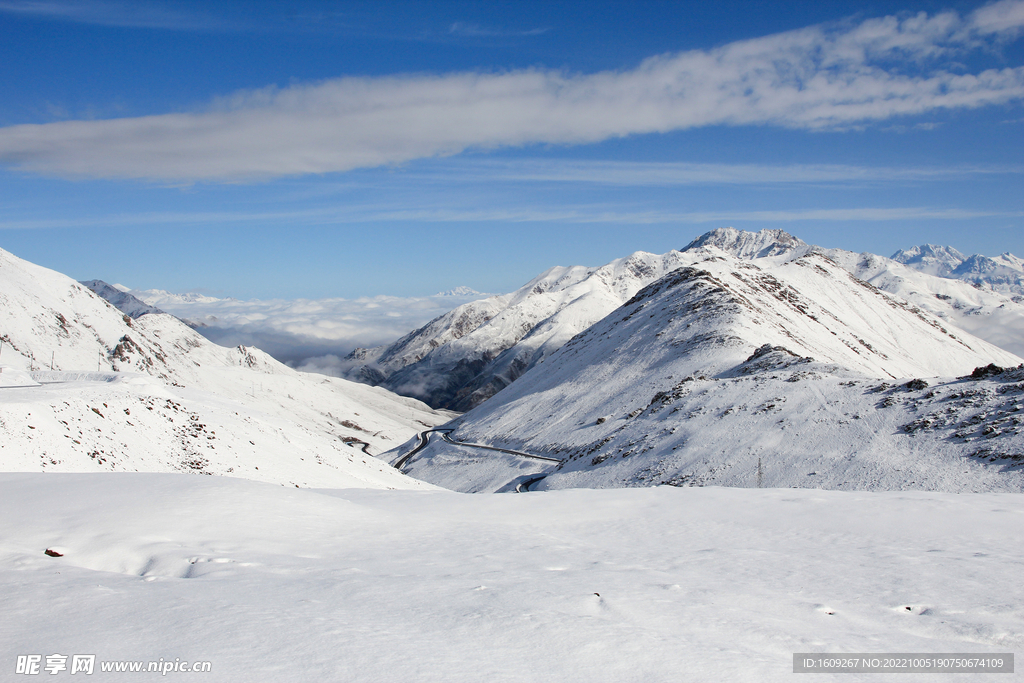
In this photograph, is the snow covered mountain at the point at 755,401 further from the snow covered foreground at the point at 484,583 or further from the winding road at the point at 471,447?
the snow covered foreground at the point at 484,583

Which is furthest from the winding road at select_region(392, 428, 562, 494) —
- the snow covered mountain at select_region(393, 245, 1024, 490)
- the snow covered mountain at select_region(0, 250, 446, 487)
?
the snow covered mountain at select_region(0, 250, 446, 487)

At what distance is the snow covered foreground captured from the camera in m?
7.04

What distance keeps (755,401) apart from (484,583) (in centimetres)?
4407

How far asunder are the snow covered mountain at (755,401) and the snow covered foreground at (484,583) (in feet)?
70.5

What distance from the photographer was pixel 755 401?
48875 millimetres

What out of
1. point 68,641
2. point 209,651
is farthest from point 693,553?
point 68,641

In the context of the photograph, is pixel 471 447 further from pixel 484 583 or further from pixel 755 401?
pixel 484 583

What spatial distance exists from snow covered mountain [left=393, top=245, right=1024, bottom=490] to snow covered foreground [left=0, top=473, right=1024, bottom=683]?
21485mm

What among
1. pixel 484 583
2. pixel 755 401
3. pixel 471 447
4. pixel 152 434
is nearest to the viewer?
pixel 484 583

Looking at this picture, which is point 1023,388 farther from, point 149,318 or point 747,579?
point 149,318

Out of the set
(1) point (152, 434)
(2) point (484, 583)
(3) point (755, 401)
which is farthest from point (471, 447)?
(2) point (484, 583)

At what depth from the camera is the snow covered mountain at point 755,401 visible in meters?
35.5

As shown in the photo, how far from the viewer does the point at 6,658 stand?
6523 millimetres

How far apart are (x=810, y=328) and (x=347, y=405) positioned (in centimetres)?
11256
